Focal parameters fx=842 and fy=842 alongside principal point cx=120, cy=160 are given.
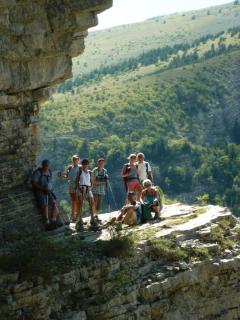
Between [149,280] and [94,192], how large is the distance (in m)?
4.75

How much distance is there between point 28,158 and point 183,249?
4.79m

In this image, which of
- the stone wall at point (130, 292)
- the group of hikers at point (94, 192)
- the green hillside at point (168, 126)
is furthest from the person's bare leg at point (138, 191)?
the green hillside at point (168, 126)

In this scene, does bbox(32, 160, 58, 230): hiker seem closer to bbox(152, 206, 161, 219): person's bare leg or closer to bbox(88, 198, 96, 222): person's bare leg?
bbox(88, 198, 96, 222): person's bare leg

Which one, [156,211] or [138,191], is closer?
[156,211]

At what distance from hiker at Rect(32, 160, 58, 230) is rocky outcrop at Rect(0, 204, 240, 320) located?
100 centimetres

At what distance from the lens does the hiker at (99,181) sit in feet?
73.6

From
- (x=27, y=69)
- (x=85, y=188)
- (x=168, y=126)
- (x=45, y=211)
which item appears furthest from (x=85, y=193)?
(x=168, y=126)

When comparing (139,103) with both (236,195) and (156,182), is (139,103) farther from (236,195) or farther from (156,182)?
(236,195)

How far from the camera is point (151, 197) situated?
2194 cm

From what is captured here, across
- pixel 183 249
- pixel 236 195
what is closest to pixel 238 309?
pixel 183 249

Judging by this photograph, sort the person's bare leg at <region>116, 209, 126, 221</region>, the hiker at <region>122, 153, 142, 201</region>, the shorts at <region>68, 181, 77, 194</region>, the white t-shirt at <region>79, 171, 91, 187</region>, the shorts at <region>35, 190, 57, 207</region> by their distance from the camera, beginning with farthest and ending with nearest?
the hiker at <region>122, 153, 142, 201</region> < the shorts at <region>68, 181, 77, 194</region> < the white t-shirt at <region>79, 171, 91, 187</region> < the person's bare leg at <region>116, 209, 126, 221</region> < the shorts at <region>35, 190, 57, 207</region>

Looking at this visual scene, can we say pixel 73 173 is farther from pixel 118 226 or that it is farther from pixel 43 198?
pixel 118 226

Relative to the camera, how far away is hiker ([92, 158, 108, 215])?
22.4m

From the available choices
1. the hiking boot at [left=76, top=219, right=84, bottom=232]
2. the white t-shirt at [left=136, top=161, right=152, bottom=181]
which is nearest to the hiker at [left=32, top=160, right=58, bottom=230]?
the hiking boot at [left=76, top=219, right=84, bottom=232]
